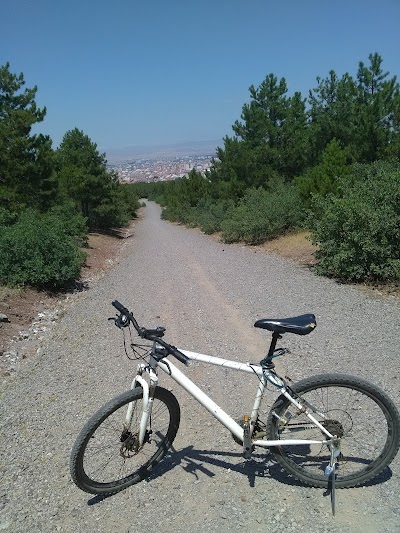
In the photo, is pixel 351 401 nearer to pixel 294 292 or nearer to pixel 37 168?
pixel 294 292

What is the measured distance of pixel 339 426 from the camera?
117 inches

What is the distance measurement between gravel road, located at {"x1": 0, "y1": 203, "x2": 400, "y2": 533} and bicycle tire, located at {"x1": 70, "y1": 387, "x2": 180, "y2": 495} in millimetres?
128

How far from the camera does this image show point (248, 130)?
2756 cm

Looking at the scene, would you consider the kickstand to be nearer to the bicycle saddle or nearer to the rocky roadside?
the bicycle saddle

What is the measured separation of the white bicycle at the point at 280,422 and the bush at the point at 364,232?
639 centimetres

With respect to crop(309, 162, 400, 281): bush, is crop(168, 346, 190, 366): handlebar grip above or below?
above

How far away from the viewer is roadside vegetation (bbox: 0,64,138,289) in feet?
34.8

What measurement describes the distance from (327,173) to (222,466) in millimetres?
14593

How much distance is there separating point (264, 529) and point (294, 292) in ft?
22.5

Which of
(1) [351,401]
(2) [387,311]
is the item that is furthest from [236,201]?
(1) [351,401]

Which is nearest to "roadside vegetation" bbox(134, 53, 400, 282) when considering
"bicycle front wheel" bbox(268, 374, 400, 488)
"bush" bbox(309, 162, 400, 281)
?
"bush" bbox(309, 162, 400, 281)

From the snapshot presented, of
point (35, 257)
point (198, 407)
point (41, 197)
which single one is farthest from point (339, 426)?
point (41, 197)

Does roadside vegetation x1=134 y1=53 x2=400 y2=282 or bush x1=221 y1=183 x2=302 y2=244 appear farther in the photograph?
bush x1=221 y1=183 x2=302 y2=244

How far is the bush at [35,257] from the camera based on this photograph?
1030cm
